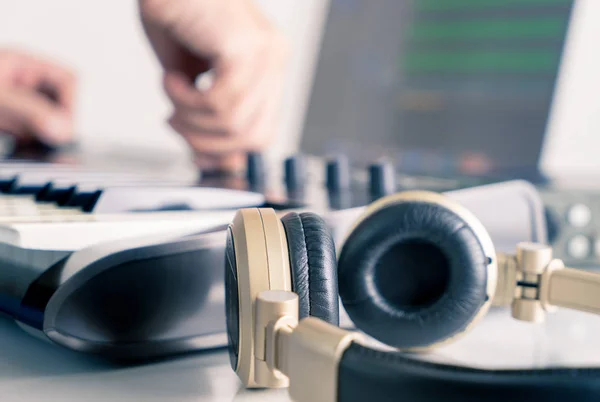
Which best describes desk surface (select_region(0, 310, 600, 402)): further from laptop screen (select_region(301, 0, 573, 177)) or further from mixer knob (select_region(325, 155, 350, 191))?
laptop screen (select_region(301, 0, 573, 177))

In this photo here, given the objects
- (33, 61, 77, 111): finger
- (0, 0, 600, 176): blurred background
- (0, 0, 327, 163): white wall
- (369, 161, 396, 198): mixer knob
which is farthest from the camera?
(0, 0, 327, 163): white wall

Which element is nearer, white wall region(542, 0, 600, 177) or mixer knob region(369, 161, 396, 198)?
mixer knob region(369, 161, 396, 198)

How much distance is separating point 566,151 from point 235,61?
0.85 m

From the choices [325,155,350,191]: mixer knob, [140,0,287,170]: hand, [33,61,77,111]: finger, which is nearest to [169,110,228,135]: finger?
[140,0,287,170]: hand

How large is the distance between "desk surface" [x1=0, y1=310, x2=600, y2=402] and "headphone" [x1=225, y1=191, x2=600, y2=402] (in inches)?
1.0

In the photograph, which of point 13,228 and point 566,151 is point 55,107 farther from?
point 566,151

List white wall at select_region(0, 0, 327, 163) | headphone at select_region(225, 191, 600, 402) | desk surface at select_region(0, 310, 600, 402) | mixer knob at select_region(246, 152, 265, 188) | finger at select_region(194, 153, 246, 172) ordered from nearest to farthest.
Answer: headphone at select_region(225, 191, 600, 402) → desk surface at select_region(0, 310, 600, 402) → mixer knob at select_region(246, 152, 265, 188) → finger at select_region(194, 153, 246, 172) → white wall at select_region(0, 0, 327, 163)

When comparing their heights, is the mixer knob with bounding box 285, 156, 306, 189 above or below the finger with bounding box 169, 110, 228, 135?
below

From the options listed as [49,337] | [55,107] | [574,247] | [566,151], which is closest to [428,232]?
[49,337]

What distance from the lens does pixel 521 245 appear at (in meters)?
0.46

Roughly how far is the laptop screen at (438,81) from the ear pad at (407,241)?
889mm

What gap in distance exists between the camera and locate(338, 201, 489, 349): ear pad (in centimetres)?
39

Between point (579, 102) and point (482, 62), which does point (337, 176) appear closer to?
point (579, 102)

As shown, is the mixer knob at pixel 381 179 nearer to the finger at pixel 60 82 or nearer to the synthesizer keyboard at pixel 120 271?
the synthesizer keyboard at pixel 120 271
